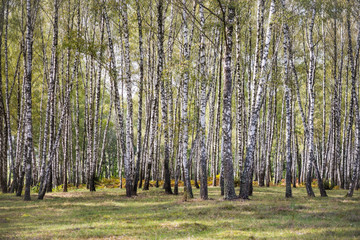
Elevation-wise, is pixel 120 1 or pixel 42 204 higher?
pixel 120 1

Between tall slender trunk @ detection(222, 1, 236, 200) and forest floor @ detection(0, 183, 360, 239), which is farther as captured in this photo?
tall slender trunk @ detection(222, 1, 236, 200)

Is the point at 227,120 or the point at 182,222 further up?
the point at 227,120

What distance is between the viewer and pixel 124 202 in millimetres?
14289

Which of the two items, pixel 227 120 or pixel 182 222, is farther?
pixel 227 120

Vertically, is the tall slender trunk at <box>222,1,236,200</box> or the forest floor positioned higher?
the tall slender trunk at <box>222,1,236,200</box>

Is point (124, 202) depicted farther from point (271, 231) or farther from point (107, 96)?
point (107, 96)

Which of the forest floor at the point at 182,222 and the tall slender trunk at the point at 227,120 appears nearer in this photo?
the forest floor at the point at 182,222

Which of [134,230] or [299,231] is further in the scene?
[134,230]

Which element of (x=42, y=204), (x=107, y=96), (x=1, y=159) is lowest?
(x=42, y=204)

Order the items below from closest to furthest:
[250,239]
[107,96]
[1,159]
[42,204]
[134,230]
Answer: [250,239] → [134,230] → [42,204] → [1,159] → [107,96]

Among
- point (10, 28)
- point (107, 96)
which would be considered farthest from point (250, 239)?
point (107, 96)

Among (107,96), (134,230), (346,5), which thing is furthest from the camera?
(107,96)

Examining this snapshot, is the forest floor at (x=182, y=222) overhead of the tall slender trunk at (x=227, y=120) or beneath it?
beneath

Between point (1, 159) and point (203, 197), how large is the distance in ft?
46.3
